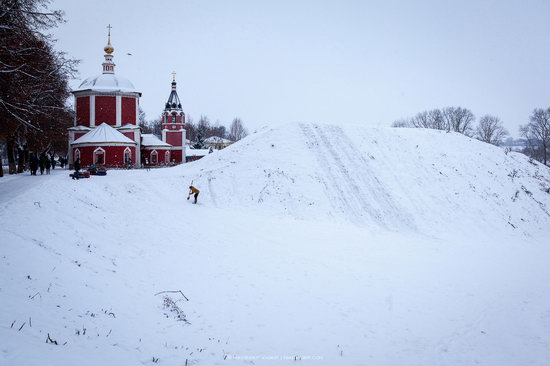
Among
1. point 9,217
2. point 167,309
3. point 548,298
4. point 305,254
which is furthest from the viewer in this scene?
point 305,254

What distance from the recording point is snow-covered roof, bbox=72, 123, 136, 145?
37844mm

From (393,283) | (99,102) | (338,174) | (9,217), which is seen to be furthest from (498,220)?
(99,102)

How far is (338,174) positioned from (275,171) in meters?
4.74

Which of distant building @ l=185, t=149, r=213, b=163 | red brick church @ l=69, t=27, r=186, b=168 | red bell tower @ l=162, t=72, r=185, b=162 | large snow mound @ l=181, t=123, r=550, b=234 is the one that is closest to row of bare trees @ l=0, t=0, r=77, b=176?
large snow mound @ l=181, t=123, r=550, b=234

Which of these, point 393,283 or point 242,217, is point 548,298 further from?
point 242,217

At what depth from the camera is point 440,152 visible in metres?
30.3

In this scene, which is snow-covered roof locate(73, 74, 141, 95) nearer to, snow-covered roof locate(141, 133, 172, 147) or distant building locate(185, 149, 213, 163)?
snow-covered roof locate(141, 133, 172, 147)

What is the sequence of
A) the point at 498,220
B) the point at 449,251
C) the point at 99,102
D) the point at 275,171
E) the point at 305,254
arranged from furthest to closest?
the point at 99,102 < the point at 275,171 < the point at 498,220 < the point at 449,251 < the point at 305,254

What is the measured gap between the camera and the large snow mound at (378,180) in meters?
22.4

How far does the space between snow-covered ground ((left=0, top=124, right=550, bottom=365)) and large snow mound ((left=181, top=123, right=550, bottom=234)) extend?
5.7 inches

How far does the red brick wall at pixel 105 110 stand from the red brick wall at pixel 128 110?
1.15 meters

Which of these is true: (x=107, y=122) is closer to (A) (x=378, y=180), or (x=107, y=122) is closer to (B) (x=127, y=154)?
(B) (x=127, y=154)

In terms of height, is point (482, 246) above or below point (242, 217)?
below

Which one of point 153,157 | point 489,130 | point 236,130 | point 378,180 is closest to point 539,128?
point 489,130
